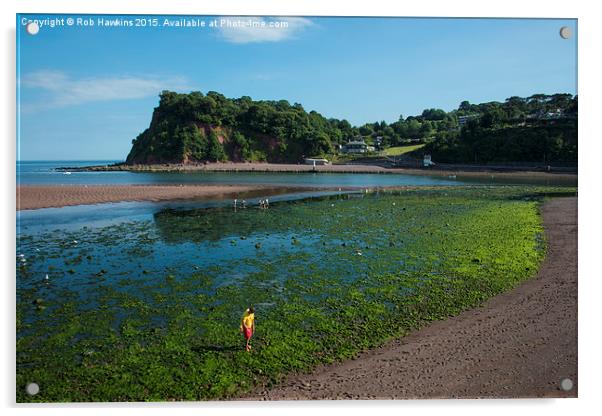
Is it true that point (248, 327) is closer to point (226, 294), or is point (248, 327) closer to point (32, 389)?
point (226, 294)

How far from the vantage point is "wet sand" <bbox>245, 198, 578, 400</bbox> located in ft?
19.6

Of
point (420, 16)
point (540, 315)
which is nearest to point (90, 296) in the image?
point (420, 16)

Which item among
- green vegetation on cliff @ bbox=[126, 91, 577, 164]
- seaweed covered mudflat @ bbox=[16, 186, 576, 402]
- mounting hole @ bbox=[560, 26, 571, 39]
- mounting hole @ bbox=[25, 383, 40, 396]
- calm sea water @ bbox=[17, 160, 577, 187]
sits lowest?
mounting hole @ bbox=[25, 383, 40, 396]

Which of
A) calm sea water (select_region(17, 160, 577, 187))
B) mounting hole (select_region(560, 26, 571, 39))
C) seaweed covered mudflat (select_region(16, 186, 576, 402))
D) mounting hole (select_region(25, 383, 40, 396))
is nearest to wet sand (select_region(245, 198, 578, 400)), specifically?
seaweed covered mudflat (select_region(16, 186, 576, 402))

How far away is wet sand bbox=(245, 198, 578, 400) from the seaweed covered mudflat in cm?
39

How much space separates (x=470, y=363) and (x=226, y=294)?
16.9ft

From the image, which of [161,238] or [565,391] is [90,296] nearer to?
[161,238]

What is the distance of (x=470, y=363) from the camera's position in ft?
21.3

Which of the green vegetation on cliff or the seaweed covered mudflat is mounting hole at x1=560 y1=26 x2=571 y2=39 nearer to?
the seaweed covered mudflat

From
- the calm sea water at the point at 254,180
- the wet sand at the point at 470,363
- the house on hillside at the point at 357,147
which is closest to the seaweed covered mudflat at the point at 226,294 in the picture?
the wet sand at the point at 470,363

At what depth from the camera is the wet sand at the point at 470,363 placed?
5988 millimetres

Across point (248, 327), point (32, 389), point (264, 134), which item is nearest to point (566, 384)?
point (248, 327)

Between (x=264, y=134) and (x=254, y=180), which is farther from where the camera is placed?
(x=264, y=134)

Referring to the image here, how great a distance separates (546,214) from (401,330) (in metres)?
15.4
